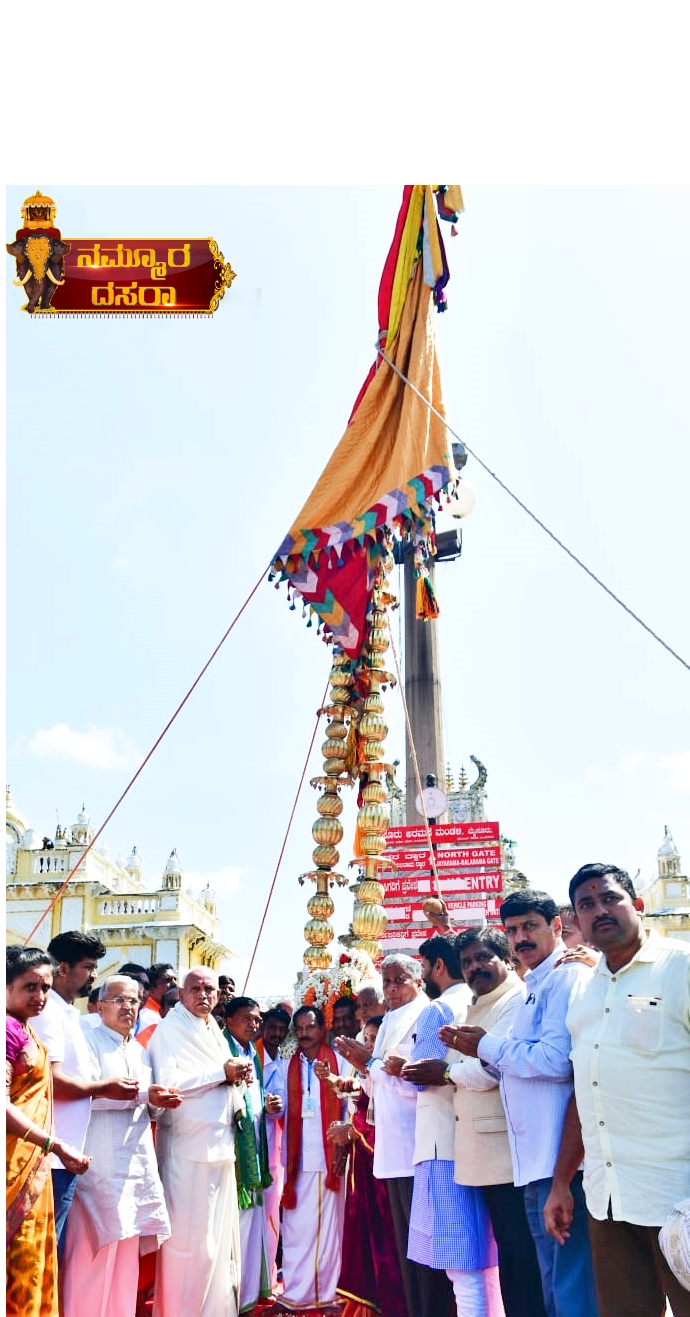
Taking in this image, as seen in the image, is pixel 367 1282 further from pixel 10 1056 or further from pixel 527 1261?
pixel 10 1056

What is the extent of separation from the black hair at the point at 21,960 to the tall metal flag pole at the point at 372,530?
12.6 ft

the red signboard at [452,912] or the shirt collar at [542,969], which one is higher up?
the red signboard at [452,912]

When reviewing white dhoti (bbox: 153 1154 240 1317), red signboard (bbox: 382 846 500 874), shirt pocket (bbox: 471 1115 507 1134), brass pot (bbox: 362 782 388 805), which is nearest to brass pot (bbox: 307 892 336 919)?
brass pot (bbox: 362 782 388 805)

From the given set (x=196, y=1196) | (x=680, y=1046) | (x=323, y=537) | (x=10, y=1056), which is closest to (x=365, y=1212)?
(x=196, y=1196)

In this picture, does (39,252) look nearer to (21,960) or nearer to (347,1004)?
(21,960)

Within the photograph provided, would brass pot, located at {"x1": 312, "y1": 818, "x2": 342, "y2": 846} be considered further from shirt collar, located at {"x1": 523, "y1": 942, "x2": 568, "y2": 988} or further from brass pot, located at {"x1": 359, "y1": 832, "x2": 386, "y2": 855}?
shirt collar, located at {"x1": 523, "y1": 942, "x2": 568, "y2": 988}

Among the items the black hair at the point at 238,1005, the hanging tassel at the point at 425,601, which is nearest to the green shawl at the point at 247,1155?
the black hair at the point at 238,1005

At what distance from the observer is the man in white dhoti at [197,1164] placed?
471cm

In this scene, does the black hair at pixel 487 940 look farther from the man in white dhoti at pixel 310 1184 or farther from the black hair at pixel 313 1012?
the black hair at pixel 313 1012

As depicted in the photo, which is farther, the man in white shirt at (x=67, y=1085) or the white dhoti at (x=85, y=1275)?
the white dhoti at (x=85, y=1275)

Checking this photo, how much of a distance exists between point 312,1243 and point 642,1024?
363 centimetres

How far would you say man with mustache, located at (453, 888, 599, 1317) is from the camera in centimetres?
331

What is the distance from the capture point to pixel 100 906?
82.4 ft

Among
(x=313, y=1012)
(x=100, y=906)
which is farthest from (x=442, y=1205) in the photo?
(x=100, y=906)
